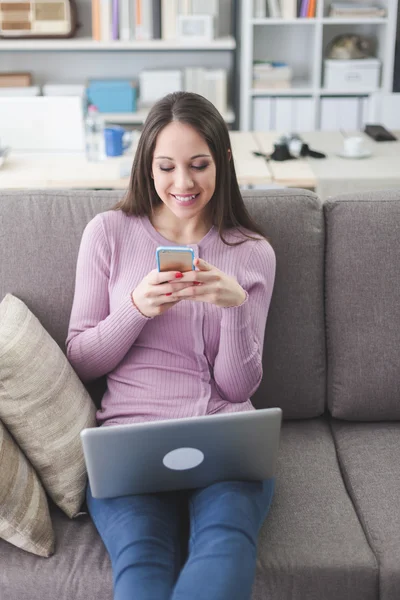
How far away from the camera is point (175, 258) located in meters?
1.31

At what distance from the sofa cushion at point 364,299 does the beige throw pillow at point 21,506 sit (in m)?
0.72

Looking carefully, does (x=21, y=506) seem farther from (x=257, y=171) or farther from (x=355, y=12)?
(x=355, y=12)

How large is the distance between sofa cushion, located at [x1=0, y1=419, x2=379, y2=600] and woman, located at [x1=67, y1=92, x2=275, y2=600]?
0.06 m

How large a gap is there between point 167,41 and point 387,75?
46.7 inches

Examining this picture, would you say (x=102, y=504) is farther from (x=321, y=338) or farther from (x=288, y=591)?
(x=321, y=338)

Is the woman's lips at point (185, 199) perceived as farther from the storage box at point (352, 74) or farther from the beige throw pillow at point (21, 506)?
the storage box at point (352, 74)

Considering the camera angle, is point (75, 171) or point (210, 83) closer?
point (75, 171)

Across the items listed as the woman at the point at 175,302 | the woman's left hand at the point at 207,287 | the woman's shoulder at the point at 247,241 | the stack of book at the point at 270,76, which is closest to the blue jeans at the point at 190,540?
the woman at the point at 175,302

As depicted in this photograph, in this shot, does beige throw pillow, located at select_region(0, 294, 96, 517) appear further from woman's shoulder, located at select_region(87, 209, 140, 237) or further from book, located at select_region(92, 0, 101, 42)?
book, located at select_region(92, 0, 101, 42)

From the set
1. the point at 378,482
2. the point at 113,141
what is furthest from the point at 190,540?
the point at 113,141

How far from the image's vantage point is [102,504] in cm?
133

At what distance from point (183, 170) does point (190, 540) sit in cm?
67

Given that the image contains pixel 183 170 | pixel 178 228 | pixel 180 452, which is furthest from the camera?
pixel 178 228

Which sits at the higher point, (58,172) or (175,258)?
(175,258)
